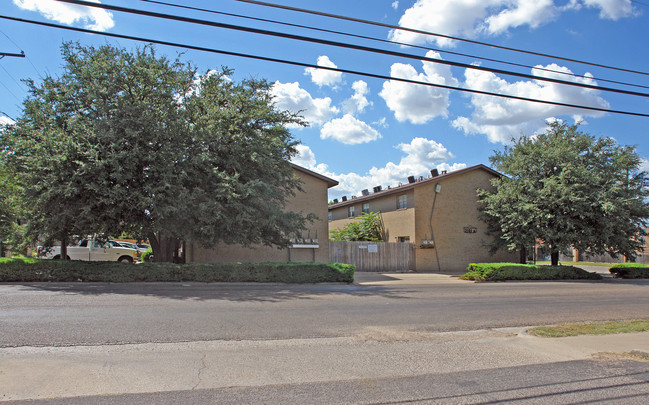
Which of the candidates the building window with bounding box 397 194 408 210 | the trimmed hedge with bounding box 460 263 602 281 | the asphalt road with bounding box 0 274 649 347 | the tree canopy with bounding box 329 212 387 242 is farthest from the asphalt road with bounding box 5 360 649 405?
the tree canopy with bounding box 329 212 387 242

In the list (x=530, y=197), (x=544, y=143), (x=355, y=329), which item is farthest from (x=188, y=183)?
(x=544, y=143)

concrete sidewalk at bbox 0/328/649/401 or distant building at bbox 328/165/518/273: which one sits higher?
distant building at bbox 328/165/518/273

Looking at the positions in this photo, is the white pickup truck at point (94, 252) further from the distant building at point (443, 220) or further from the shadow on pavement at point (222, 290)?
the distant building at point (443, 220)

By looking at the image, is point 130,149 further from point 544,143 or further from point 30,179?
point 544,143

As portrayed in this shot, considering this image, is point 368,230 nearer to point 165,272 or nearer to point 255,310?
point 165,272

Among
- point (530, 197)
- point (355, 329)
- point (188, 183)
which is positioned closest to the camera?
Result: point (355, 329)

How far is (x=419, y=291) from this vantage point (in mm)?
15250

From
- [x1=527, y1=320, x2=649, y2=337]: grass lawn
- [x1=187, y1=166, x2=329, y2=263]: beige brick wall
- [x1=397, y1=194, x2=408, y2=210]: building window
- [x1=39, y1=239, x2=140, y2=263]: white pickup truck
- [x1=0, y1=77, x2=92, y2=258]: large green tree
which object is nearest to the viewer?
[x1=527, y1=320, x2=649, y2=337]: grass lawn

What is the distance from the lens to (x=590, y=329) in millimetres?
8578

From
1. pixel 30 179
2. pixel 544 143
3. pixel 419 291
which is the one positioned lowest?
pixel 419 291

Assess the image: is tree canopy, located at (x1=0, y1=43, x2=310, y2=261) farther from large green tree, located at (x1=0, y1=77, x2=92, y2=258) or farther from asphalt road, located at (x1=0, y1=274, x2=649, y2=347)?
asphalt road, located at (x1=0, y1=274, x2=649, y2=347)

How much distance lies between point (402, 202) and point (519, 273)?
9.37 meters

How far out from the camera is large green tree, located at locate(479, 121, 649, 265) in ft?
74.6

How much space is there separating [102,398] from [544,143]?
26.4 meters
